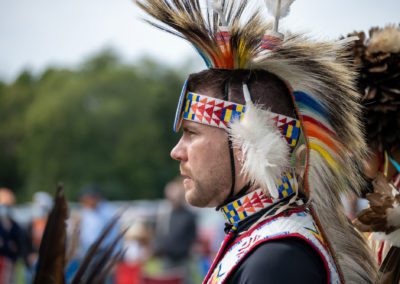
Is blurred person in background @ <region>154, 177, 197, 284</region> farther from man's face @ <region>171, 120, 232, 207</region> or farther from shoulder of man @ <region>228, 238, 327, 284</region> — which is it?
shoulder of man @ <region>228, 238, 327, 284</region>

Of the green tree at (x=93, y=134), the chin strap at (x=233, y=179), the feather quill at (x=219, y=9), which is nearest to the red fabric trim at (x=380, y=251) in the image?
the chin strap at (x=233, y=179)

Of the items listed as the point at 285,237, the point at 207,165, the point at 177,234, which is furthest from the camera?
the point at 177,234

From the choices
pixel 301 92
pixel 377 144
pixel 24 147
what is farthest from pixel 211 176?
pixel 24 147

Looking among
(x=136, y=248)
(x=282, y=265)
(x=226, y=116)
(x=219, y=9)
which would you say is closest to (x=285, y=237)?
(x=282, y=265)

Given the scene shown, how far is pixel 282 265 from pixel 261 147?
1.35 ft

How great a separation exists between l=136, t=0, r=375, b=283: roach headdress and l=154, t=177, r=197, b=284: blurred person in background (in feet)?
23.5

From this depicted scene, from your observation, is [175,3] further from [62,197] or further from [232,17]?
[62,197]

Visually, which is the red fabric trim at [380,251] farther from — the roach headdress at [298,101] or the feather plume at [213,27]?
the feather plume at [213,27]

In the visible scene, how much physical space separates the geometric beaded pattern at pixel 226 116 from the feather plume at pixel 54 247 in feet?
2.17

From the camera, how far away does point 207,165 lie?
2152 mm

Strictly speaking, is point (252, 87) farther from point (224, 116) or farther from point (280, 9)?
point (280, 9)

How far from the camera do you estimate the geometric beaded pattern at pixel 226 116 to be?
2.12m

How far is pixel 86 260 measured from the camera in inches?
98.1

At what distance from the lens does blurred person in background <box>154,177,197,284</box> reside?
9530mm
